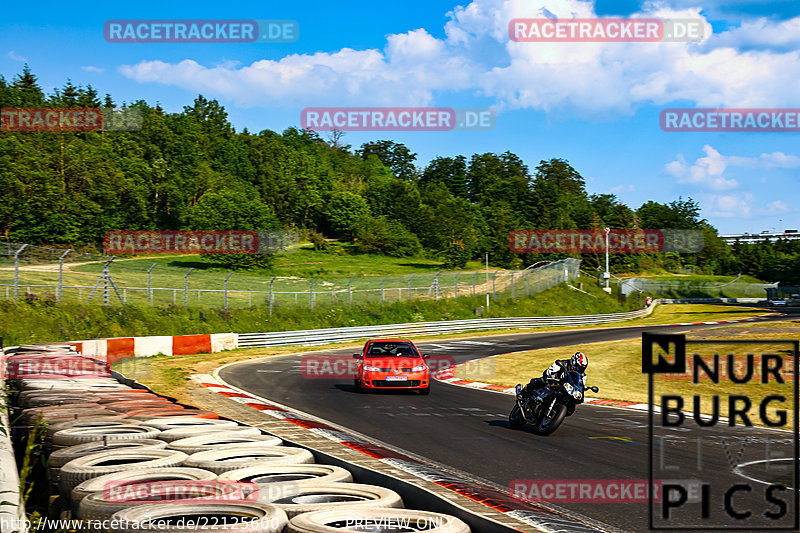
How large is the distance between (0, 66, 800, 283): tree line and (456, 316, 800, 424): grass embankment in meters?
57.5

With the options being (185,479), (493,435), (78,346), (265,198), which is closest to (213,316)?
(78,346)

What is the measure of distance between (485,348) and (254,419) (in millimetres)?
22611

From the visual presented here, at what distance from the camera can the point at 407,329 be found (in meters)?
41.2

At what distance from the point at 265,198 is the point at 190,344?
103m

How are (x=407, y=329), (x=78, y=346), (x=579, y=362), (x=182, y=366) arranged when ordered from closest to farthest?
(x=579, y=362) → (x=78, y=346) → (x=182, y=366) → (x=407, y=329)

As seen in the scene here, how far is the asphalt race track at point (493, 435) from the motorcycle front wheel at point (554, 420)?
17 centimetres

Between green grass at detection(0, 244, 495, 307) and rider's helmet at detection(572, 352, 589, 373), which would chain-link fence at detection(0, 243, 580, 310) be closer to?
green grass at detection(0, 244, 495, 307)

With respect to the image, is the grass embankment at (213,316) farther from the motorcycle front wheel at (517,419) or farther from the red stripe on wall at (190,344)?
the motorcycle front wheel at (517,419)

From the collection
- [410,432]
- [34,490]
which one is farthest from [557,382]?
[34,490]

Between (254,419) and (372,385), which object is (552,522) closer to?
(254,419)

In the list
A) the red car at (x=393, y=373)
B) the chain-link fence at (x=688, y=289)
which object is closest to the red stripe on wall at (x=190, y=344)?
the red car at (x=393, y=373)

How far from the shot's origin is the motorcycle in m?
10.7

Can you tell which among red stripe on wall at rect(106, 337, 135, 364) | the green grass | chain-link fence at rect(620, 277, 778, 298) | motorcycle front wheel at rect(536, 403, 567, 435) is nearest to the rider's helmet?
motorcycle front wheel at rect(536, 403, 567, 435)

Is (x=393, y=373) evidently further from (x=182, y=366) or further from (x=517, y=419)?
(x=182, y=366)
